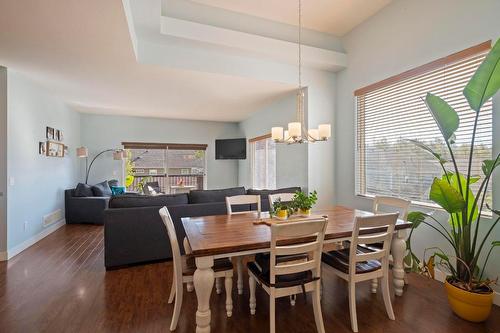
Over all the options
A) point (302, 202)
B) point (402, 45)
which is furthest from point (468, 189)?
point (402, 45)

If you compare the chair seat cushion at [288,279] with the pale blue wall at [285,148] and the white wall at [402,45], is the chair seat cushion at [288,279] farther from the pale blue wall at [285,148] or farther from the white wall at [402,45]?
the pale blue wall at [285,148]

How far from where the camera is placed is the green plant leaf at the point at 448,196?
6.71 feet

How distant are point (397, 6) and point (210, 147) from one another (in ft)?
18.9

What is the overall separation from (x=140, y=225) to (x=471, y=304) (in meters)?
3.44

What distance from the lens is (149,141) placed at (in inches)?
285

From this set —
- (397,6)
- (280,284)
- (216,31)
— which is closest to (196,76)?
(216,31)

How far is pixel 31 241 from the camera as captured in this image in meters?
4.04

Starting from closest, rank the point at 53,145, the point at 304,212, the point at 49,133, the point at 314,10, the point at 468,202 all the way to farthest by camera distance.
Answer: the point at 468,202
the point at 304,212
the point at 314,10
the point at 49,133
the point at 53,145

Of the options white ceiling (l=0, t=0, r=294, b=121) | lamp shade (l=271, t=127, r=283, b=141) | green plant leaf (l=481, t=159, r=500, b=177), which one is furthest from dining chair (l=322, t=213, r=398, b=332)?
white ceiling (l=0, t=0, r=294, b=121)

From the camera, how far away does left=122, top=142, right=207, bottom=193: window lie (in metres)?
7.32

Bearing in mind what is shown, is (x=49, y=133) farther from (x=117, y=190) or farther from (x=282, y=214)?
(x=282, y=214)

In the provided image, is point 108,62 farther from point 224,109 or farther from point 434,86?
point 434,86

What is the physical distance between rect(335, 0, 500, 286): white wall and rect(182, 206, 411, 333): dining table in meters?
0.82

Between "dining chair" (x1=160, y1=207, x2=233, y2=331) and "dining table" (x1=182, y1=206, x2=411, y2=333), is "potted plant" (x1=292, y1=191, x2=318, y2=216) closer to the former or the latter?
"dining table" (x1=182, y1=206, x2=411, y2=333)
